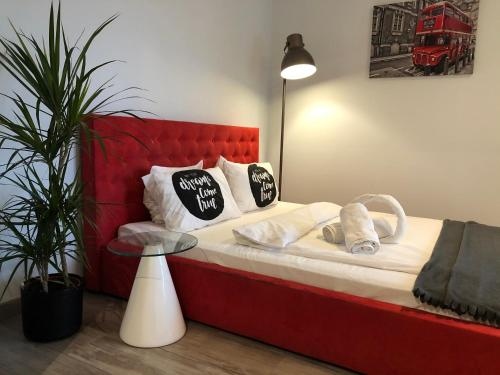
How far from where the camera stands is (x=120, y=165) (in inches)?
87.1

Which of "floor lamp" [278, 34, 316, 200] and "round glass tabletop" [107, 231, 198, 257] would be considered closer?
"round glass tabletop" [107, 231, 198, 257]

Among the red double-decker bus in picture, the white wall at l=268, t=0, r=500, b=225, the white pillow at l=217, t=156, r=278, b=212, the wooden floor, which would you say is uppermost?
the red double-decker bus in picture

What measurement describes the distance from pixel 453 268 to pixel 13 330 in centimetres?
205

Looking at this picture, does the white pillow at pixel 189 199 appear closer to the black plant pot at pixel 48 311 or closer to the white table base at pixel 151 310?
the white table base at pixel 151 310

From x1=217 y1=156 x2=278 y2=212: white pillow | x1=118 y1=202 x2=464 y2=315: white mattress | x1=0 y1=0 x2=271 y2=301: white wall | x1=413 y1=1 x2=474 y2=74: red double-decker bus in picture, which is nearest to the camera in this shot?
x1=118 y1=202 x2=464 y2=315: white mattress

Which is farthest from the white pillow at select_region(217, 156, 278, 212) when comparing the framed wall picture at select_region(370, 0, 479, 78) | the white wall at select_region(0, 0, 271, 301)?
the framed wall picture at select_region(370, 0, 479, 78)

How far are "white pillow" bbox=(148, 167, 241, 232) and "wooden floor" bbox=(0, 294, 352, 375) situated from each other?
0.61m

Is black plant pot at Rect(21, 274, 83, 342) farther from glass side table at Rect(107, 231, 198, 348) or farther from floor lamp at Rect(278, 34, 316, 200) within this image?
floor lamp at Rect(278, 34, 316, 200)

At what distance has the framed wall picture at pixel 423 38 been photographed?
2.97 m

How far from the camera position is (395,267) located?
5.38ft

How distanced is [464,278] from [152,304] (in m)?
1.34

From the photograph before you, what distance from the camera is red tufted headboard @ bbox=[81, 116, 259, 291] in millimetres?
2113

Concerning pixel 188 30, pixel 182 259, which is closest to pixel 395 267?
pixel 182 259

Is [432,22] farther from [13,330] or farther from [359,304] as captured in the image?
[13,330]
